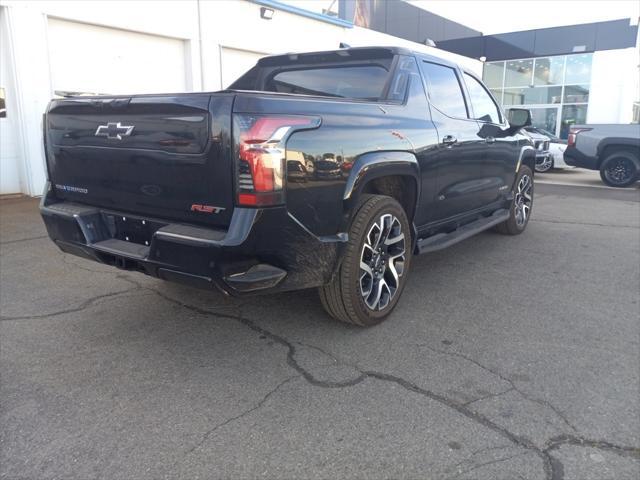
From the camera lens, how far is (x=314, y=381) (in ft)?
10.2

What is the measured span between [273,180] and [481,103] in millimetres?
3580

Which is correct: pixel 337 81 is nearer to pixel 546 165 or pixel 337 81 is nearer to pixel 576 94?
pixel 546 165

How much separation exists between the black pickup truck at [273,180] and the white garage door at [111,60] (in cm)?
609

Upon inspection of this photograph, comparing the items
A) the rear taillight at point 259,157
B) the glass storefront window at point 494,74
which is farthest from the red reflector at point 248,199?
the glass storefront window at point 494,74

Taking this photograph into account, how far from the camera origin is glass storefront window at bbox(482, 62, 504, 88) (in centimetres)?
2748

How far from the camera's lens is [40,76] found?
855 centimetres

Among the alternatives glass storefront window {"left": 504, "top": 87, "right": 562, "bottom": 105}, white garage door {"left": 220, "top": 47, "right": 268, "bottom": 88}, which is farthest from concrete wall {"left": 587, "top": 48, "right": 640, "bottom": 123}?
white garage door {"left": 220, "top": 47, "right": 268, "bottom": 88}

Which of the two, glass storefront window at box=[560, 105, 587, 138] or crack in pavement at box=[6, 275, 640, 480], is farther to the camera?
glass storefront window at box=[560, 105, 587, 138]

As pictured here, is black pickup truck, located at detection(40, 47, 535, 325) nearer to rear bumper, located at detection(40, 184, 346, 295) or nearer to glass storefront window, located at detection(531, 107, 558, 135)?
rear bumper, located at detection(40, 184, 346, 295)

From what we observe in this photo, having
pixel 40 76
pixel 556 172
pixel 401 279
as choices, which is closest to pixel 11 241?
pixel 40 76

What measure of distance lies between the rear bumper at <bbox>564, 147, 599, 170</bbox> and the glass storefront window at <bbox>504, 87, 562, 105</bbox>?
14.1 metres

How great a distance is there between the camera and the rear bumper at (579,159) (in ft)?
42.2

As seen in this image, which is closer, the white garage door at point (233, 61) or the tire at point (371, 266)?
the tire at point (371, 266)

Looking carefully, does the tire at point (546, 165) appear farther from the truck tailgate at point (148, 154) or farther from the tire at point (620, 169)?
the truck tailgate at point (148, 154)
